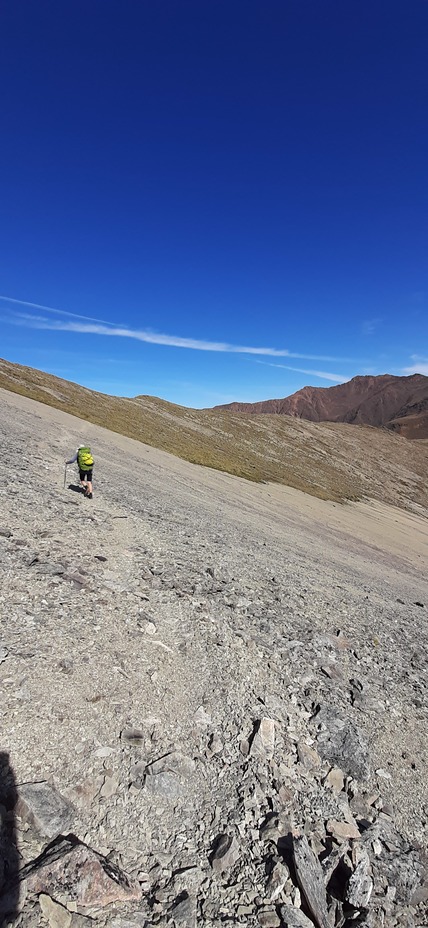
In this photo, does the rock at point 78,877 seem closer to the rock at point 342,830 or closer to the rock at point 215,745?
the rock at point 215,745

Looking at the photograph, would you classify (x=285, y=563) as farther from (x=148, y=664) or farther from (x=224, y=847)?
(x=224, y=847)

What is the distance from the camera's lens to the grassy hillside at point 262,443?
71875 mm

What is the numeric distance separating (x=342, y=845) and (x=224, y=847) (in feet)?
6.12

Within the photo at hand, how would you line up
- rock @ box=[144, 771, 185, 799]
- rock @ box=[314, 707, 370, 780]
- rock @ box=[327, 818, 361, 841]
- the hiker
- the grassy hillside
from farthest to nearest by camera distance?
the grassy hillside < the hiker < rock @ box=[314, 707, 370, 780] < rock @ box=[327, 818, 361, 841] < rock @ box=[144, 771, 185, 799]

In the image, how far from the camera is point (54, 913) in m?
4.22

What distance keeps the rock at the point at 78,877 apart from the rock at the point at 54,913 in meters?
0.08

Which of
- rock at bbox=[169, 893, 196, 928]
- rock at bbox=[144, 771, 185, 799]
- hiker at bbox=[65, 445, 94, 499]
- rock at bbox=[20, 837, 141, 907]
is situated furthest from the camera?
hiker at bbox=[65, 445, 94, 499]

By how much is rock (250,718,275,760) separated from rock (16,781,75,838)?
3378mm

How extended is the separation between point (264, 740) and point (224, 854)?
2412 millimetres

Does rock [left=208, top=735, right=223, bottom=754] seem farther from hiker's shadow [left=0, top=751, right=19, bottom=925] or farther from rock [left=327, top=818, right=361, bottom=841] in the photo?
hiker's shadow [left=0, top=751, right=19, bottom=925]

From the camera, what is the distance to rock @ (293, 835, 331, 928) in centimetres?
514

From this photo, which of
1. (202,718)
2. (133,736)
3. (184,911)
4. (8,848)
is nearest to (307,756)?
(202,718)

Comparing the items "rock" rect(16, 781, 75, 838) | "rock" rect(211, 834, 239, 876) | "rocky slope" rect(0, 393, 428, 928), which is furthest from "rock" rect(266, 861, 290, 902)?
"rock" rect(16, 781, 75, 838)

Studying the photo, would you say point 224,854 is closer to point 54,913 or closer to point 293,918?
point 293,918
